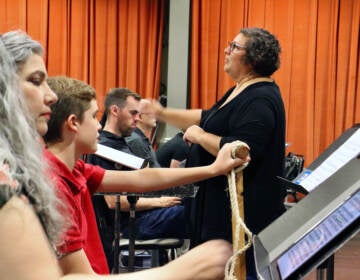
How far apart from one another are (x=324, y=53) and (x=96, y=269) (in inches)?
186

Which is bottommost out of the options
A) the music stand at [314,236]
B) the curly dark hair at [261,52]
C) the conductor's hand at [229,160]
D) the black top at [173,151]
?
the black top at [173,151]

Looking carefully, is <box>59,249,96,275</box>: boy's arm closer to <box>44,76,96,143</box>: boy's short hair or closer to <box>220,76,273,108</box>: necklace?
<box>44,76,96,143</box>: boy's short hair

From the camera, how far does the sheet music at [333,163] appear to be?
186 centimetres

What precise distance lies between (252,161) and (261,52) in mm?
470

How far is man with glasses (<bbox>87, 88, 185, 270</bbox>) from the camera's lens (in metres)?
2.92

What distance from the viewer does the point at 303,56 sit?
5.79m

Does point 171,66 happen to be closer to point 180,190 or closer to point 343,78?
point 343,78

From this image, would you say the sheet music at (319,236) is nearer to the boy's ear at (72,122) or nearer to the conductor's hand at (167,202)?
the boy's ear at (72,122)

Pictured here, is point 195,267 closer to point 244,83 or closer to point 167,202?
point 244,83

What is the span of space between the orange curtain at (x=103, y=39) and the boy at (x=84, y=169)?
13.8 ft

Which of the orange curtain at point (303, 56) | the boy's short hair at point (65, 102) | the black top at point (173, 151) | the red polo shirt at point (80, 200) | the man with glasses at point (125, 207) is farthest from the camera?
the orange curtain at point (303, 56)

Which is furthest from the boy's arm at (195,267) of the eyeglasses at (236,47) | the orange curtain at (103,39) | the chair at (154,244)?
the orange curtain at (103,39)

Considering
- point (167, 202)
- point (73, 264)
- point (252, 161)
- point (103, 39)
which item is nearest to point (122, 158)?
point (252, 161)

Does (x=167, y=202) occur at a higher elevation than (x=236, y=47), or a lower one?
lower
